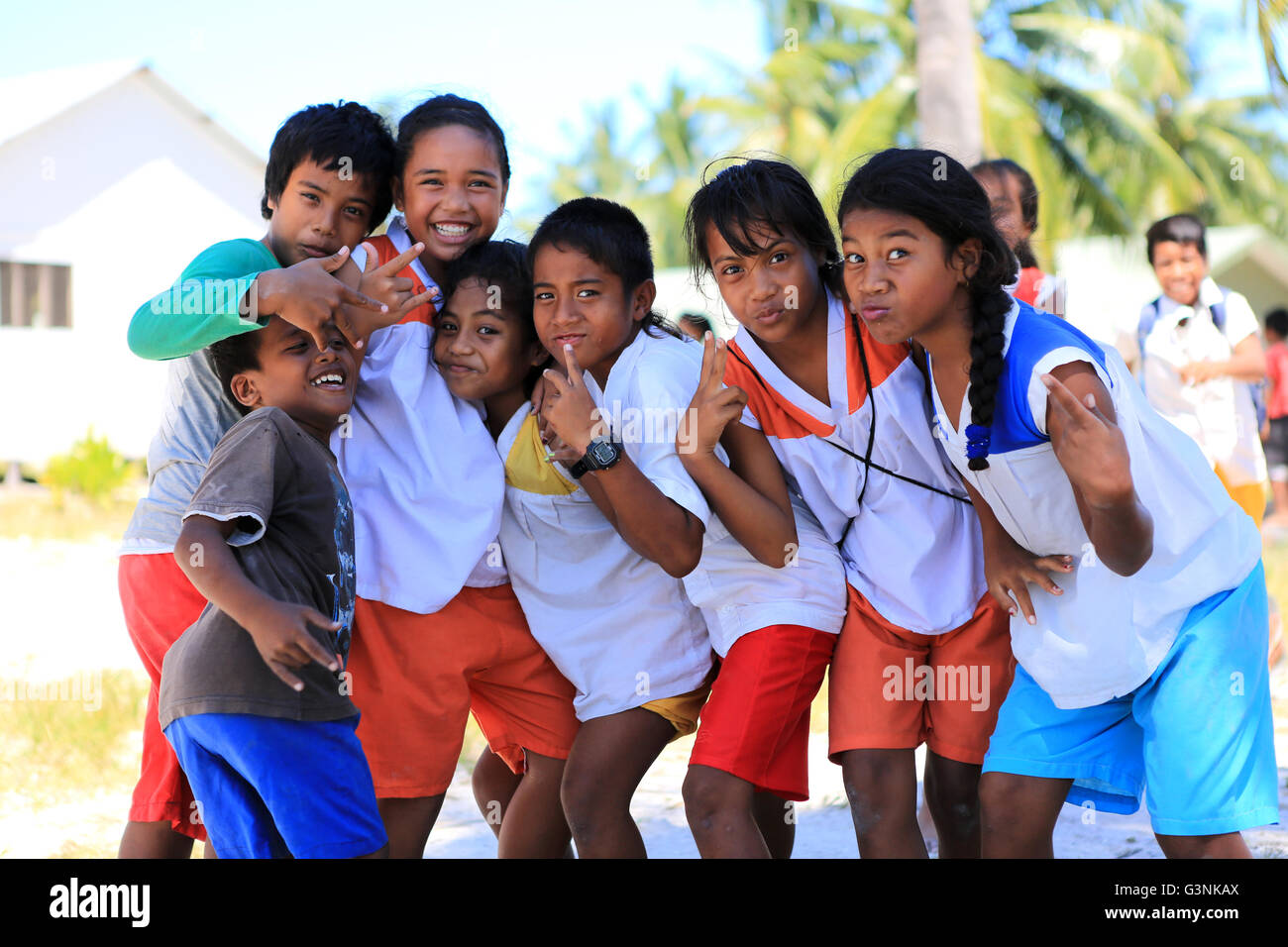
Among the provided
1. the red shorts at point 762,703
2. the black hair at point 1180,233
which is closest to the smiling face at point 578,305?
the red shorts at point 762,703

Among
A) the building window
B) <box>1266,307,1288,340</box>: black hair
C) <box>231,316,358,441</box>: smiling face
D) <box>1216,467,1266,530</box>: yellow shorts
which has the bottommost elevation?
<box>1216,467,1266,530</box>: yellow shorts

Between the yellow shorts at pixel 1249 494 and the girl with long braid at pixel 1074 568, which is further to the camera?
the yellow shorts at pixel 1249 494

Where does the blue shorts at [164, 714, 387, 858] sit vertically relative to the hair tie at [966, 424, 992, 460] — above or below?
below

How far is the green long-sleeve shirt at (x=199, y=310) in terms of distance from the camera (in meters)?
2.55

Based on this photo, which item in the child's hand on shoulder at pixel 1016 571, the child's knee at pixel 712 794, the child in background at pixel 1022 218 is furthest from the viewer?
the child in background at pixel 1022 218

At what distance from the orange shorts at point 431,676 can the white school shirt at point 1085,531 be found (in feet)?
3.73

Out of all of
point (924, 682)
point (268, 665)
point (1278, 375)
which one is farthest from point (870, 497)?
point (1278, 375)

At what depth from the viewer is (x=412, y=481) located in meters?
2.76

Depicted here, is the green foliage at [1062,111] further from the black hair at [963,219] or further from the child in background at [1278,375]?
the black hair at [963,219]

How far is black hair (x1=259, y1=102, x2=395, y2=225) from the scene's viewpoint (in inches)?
114

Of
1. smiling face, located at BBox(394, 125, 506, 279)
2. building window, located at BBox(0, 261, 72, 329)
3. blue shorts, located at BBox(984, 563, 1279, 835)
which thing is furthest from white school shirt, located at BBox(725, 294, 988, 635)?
building window, located at BBox(0, 261, 72, 329)

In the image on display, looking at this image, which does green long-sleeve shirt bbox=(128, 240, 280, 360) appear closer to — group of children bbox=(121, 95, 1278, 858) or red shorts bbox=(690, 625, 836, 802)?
group of children bbox=(121, 95, 1278, 858)

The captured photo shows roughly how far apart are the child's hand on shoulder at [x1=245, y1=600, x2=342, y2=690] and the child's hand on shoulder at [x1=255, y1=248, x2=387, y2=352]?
62 cm
